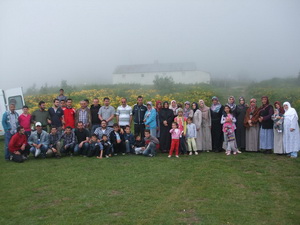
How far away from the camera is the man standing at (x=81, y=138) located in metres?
10.4

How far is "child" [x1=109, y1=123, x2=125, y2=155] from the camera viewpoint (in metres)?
10.5

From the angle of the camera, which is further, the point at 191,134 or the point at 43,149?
the point at 191,134

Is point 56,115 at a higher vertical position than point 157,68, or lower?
lower

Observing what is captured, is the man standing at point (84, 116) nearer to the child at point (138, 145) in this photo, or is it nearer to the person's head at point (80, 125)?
the person's head at point (80, 125)

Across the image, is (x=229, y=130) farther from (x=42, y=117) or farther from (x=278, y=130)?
(x=42, y=117)

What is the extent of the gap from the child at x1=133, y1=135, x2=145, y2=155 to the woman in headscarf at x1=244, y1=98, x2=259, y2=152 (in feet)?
11.4

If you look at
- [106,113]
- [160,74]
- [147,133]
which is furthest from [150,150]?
[160,74]

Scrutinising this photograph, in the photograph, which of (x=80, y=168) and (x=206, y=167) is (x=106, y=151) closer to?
(x=80, y=168)

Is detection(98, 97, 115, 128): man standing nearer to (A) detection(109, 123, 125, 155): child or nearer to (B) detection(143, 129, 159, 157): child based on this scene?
(A) detection(109, 123, 125, 155): child

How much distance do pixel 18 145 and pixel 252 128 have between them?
7.48 m

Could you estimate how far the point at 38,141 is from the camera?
33.8 ft

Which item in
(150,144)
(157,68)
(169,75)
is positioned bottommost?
(150,144)

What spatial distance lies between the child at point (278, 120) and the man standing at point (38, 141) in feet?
23.9

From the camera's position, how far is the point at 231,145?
1036cm
